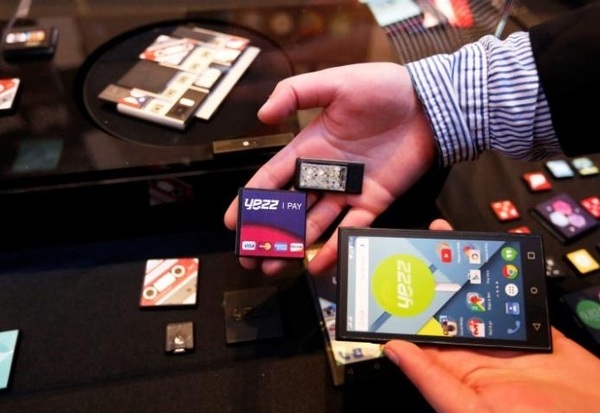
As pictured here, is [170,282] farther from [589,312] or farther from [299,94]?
[589,312]

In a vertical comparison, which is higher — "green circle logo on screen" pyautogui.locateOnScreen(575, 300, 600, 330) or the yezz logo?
the yezz logo

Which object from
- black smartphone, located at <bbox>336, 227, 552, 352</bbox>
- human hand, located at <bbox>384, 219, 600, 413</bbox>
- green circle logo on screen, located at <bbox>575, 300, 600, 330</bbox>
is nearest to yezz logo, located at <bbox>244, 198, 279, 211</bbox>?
black smartphone, located at <bbox>336, 227, 552, 352</bbox>

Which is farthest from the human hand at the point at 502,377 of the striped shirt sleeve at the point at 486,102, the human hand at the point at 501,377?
the striped shirt sleeve at the point at 486,102

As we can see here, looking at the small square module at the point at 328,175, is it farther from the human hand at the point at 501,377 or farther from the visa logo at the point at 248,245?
the human hand at the point at 501,377

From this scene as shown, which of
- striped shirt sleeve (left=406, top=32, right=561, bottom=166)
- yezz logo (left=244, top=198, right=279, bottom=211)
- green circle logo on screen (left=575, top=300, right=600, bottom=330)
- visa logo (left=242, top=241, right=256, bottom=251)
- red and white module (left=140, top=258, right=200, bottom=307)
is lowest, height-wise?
red and white module (left=140, top=258, right=200, bottom=307)

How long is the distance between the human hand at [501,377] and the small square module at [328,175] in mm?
271

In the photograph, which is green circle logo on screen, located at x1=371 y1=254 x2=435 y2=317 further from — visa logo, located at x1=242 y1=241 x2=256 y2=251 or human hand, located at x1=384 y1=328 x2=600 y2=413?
visa logo, located at x1=242 y1=241 x2=256 y2=251

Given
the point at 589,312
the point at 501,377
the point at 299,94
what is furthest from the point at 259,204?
the point at 589,312

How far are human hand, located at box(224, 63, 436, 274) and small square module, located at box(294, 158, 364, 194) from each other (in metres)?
0.02

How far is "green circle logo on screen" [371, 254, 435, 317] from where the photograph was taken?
0.69 meters

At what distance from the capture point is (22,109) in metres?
0.95

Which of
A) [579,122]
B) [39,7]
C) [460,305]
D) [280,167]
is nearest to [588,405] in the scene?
[460,305]

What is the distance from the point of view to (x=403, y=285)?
2.32 ft

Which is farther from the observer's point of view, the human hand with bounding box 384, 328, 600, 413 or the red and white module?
the red and white module
